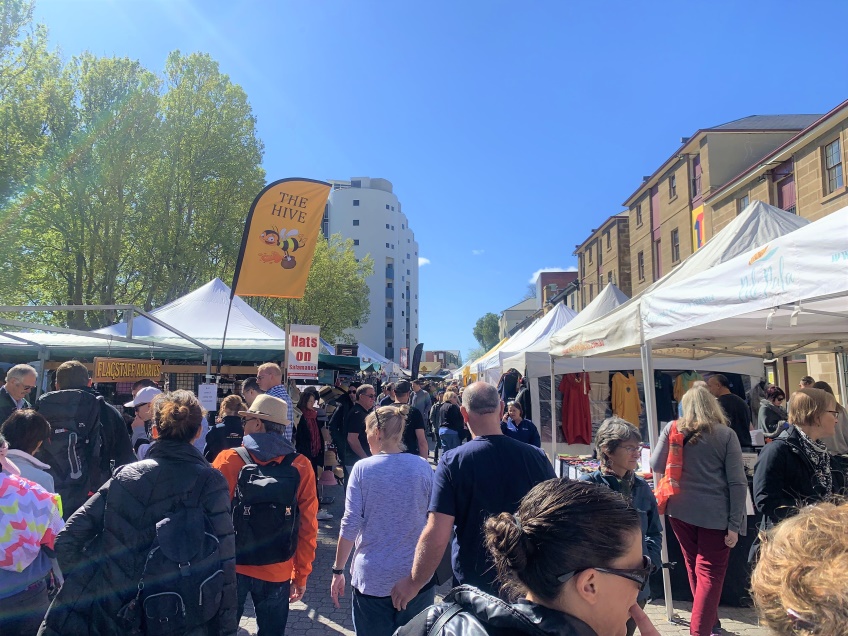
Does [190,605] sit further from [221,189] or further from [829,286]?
[221,189]

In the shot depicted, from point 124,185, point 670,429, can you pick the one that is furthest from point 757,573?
point 124,185

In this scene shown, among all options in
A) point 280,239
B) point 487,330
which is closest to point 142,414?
point 280,239

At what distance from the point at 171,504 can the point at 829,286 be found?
367cm

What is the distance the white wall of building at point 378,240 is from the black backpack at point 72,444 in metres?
69.1

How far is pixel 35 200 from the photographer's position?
16.3 m

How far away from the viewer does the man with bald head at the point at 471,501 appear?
2.70m

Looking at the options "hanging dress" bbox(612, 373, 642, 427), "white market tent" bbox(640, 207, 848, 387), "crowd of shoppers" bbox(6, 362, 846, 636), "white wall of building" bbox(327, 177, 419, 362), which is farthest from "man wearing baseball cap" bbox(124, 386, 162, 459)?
"white wall of building" bbox(327, 177, 419, 362)

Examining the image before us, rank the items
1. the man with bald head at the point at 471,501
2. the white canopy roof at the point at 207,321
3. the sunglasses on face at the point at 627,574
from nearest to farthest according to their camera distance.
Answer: the sunglasses on face at the point at 627,574 < the man with bald head at the point at 471,501 < the white canopy roof at the point at 207,321

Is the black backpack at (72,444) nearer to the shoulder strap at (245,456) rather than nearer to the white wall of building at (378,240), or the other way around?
the shoulder strap at (245,456)

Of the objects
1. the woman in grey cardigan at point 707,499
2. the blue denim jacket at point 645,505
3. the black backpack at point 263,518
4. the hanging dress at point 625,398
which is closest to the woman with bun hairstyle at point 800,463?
the woman in grey cardigan at point 707,499

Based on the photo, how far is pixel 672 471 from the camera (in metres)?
4.02

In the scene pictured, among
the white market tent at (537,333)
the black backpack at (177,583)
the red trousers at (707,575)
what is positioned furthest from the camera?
the white market tent at (537,333)

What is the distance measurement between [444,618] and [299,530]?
7.47 feet

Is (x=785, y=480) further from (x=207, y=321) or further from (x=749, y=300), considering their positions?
(x=207, y=321)
